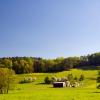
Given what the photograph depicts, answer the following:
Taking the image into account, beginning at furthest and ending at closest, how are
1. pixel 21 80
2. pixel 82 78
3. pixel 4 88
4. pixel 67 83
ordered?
pixel 21 80 < pixel 82 78 < pixel 67 83 < pixel 4 88

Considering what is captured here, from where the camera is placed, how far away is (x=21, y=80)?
7382 inches

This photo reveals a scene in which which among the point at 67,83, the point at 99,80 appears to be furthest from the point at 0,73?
the point at 67,83

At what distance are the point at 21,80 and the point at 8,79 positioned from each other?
85.9m

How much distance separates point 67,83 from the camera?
6196 inches

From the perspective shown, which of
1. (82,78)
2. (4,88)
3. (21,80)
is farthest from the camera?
(21,80)

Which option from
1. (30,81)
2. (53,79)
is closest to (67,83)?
(53,79)

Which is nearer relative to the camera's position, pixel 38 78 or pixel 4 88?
pixel 4 88

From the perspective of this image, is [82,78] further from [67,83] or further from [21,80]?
[21,80]

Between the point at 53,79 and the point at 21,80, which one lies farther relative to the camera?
the point at 21,80

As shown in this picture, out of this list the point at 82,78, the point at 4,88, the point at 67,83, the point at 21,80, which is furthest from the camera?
the point at 21,80

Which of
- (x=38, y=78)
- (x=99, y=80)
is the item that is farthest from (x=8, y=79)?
(x=38, y=78)

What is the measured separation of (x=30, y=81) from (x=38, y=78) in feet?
50.7

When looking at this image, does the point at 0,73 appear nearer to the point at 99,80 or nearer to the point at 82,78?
the point at 99,80

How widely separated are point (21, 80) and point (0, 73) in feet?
284
